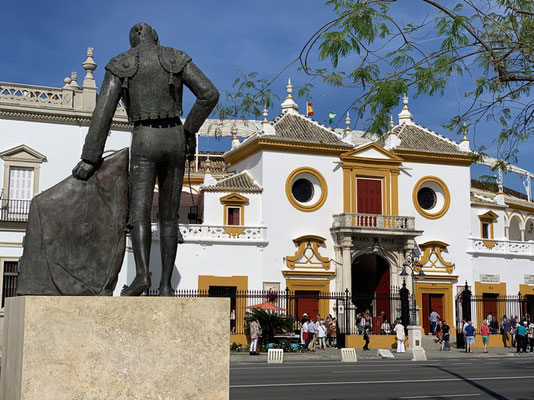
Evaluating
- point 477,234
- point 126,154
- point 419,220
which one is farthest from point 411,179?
point 126,154

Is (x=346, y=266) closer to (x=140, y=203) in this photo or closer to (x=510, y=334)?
(x=510, y=334)

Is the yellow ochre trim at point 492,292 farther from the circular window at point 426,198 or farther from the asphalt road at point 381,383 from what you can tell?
the asphalt road at point 381,383

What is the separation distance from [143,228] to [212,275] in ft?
90.3

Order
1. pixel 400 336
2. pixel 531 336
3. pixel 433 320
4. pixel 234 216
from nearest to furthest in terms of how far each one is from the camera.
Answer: pixel 400 336 < pixel 531 336 < pixel 234 216 < pixel 433 320

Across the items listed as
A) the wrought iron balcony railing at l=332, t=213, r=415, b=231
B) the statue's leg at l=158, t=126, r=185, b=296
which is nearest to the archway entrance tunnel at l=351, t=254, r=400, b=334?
the wrought iron balcony railing at l=332, t=213, r=415, b=231

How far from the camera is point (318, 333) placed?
30.3m

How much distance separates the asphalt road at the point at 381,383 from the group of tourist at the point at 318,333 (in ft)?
29.1

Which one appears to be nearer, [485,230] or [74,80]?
[74,80]

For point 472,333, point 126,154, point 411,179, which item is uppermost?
point 411,179

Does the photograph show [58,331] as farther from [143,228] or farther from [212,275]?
[212,275]

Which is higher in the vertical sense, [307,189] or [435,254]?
[307,189]

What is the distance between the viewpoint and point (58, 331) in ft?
17.7

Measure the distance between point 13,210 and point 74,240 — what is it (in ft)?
78.8

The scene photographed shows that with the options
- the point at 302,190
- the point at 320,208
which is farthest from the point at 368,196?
the point at 302,190
